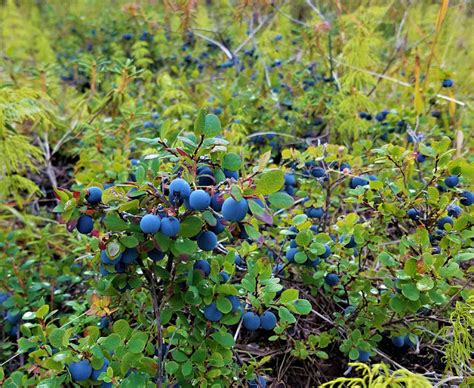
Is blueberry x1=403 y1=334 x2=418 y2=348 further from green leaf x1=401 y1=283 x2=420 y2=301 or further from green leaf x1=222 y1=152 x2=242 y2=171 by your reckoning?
green leaf x1=222 y1=152 x2=242 y2=171

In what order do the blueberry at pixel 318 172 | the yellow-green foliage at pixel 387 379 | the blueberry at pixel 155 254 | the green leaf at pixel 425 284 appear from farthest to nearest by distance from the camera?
the blueberry at pixel 318 172, the green leaf at pixel 425 284, the blueberry at pixel 155 254, the yellow-green foliage at pixel 387 379

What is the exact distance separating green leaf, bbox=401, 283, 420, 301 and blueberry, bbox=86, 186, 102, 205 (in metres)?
0.68

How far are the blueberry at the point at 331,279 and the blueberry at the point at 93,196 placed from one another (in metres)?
0.66

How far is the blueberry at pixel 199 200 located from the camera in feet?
2.67

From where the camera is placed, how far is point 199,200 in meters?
0.81

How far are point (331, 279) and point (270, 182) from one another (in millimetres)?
572

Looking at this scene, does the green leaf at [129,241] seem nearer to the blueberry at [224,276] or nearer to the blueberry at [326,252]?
the blueberry at [224,276]

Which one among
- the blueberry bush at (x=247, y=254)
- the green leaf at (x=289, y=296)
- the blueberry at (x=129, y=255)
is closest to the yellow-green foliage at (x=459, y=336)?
the blueberry bush at (x=247, y=254)

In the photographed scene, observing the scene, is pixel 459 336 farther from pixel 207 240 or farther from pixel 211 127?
pixel 211 127

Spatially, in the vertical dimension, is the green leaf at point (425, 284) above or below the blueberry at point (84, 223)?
below

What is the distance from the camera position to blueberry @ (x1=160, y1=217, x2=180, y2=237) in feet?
2.78

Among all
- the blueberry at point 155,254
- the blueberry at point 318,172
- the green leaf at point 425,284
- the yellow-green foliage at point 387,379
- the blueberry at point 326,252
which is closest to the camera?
the yellow-green foliage at point 387,379

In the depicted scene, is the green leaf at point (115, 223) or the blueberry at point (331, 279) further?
the blueberry at point (331, 279)

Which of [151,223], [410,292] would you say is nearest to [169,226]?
[151,223]
